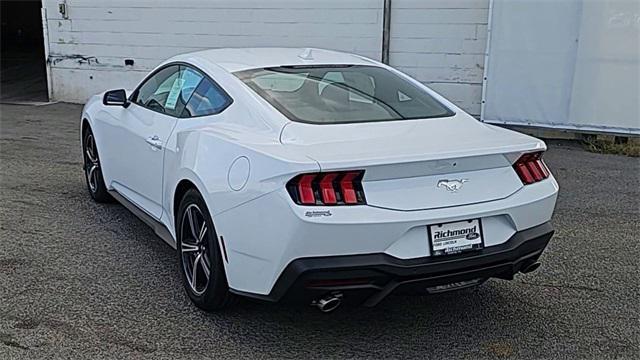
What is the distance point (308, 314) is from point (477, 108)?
22.8ft

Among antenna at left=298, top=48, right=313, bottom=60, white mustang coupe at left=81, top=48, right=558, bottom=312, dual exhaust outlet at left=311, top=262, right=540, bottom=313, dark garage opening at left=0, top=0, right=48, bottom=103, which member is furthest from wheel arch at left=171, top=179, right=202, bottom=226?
dark garage opening at left=0, top=0, right=48, bottom=103

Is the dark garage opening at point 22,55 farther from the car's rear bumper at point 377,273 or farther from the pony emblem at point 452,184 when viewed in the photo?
the pony emblem at point 452,184

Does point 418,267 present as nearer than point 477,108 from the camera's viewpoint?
Yes

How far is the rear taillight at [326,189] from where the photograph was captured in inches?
109

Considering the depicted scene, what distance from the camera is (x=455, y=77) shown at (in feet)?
32.2

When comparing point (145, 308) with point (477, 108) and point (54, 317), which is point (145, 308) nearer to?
point (54, 317)

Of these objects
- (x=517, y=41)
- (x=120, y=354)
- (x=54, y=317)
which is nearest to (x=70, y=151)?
(x=54, y=317)

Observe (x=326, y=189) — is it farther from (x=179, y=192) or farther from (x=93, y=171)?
(x=93, y=171)

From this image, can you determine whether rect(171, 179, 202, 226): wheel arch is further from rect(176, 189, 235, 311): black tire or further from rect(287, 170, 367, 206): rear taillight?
rect(287, 170, 367, 206): rear taillight

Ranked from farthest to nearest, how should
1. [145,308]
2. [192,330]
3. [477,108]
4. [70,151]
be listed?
[477,108] → [70,151] → [145,308] → [192,330]

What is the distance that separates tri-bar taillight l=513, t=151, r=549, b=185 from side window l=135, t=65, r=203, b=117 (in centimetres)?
201

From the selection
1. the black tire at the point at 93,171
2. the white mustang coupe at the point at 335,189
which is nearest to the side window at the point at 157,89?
the white mustang coupe at the point at 335,189

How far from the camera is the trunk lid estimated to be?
286 cm

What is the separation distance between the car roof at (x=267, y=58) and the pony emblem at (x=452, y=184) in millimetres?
1481
